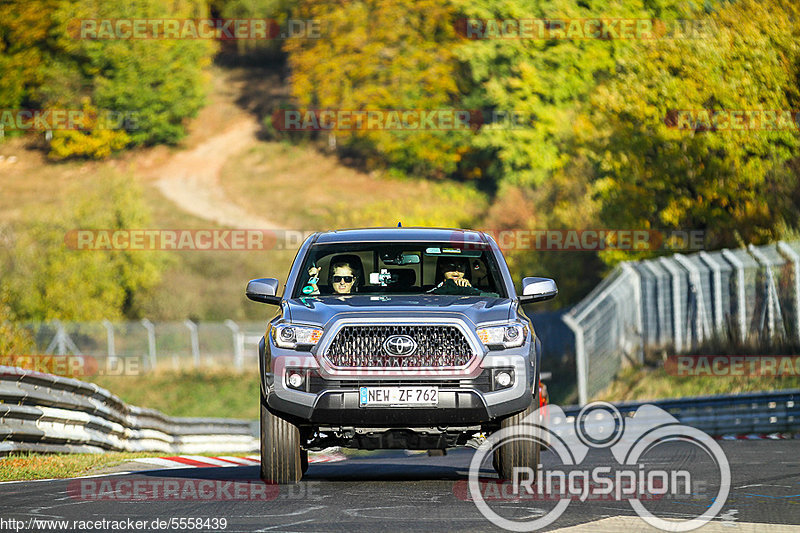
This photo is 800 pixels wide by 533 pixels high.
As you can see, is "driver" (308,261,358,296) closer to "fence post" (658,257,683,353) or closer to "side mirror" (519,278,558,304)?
"side mirror" (519,278,558,304)

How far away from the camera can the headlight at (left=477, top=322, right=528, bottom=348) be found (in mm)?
10367

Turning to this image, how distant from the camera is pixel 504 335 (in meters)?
10.4

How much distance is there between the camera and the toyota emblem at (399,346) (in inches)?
402

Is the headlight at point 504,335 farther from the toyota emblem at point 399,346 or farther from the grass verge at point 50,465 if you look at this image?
the grass verge at point 50,465

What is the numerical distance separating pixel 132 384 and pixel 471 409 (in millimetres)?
35584

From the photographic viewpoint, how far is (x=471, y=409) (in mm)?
10234

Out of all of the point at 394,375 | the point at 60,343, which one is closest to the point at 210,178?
the point at 60,343

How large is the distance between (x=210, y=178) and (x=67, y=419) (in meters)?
70.5

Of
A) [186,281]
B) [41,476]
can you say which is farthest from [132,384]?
[41,476]

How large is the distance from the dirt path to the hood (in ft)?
212

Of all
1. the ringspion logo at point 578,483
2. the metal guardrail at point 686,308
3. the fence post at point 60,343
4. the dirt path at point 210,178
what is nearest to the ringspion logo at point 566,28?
the dirt path at point 210,178

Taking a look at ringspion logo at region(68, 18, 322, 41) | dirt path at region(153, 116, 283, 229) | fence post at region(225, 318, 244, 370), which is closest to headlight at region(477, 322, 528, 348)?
fence post at region(225, 318, 244, 370)

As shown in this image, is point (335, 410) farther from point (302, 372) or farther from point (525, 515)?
point (525, 515)

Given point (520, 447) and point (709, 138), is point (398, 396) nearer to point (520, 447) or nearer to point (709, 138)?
point (520, 447)
